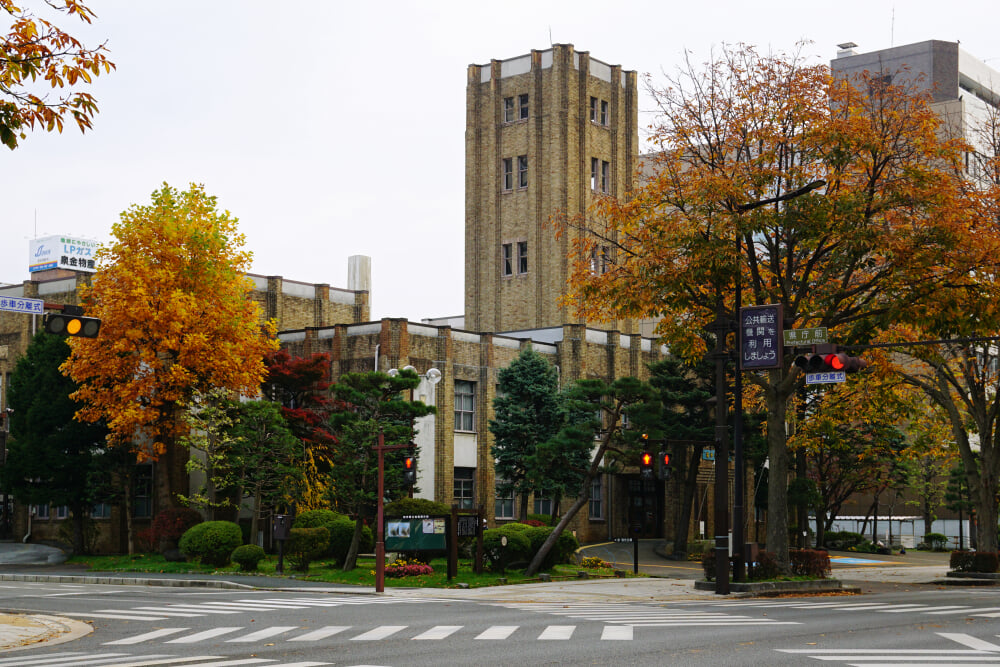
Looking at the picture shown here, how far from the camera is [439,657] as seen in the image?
13.8 m

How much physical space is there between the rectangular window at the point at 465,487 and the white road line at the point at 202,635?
33.0m

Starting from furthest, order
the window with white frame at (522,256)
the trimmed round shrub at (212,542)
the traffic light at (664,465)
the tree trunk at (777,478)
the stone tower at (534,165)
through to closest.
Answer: the window with white frame at (522,256)
the stone tower at (534,165)
the trimmed round shrub at (212,542)
the traffic light at (664,465)
the tree trunk at (777,478)

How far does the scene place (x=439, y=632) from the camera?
17.2 meters

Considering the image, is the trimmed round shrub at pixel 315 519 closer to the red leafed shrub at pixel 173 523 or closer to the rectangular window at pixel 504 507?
the red leafed shrub at pixel 173 523

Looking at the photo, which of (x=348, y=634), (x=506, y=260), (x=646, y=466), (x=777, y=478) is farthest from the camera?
(x=506, y=260)

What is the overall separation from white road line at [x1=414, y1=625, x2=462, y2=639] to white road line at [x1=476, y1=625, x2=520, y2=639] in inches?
19.4

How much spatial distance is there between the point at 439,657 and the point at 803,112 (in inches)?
Result: 836

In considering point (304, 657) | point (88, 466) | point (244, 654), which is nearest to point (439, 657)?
point (304, 657)

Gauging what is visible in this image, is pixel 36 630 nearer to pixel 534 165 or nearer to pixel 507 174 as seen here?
pixel 534 165

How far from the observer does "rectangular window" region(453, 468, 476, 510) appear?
51.1 metres

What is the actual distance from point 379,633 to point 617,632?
11.7ft

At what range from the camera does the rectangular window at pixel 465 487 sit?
2012 inches

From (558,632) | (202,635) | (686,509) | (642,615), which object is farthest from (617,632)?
(686,509)

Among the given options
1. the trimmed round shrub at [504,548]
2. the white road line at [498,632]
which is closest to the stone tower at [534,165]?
the trimmed round shrub at [504,548]
